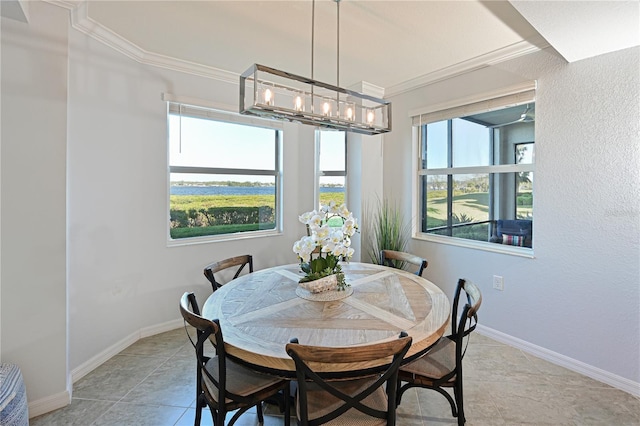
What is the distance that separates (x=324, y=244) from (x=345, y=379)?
2.68 ft

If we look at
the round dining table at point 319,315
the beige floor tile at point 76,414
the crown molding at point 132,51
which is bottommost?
the beige floor tile at point 76,414

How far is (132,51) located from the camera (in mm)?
2682

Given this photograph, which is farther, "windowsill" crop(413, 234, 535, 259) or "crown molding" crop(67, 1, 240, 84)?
"windowsill" crop(413, 234, 535, 259)

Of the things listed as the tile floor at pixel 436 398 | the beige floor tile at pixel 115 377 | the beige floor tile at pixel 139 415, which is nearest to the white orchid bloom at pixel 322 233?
the tile floor at pixel 436 398

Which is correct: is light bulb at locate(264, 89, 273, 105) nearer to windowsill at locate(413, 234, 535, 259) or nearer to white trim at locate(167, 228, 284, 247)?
white trim at locate(167, 228, 284, 247)

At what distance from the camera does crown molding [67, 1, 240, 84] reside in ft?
7.25

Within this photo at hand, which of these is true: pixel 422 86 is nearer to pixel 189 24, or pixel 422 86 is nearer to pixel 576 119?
pixel 576 119

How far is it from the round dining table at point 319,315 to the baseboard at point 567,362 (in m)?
1.36

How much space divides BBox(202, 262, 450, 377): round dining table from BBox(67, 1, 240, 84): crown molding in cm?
212

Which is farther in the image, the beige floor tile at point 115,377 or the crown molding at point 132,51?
the crown molding at point 132,51

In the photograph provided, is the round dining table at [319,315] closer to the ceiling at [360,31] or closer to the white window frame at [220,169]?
the white window frame at [220,169]

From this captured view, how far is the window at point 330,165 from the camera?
383 centimetres

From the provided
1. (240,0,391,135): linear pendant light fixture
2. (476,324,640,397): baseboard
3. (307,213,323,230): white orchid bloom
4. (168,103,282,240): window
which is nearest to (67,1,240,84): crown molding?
(168,103,282,240): window

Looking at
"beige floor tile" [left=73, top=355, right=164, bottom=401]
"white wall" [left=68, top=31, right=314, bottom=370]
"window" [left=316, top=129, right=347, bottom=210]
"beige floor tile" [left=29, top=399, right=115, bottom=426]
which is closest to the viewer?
"beige floor tile" [left=29, top=399, right=115, bottom=426]
